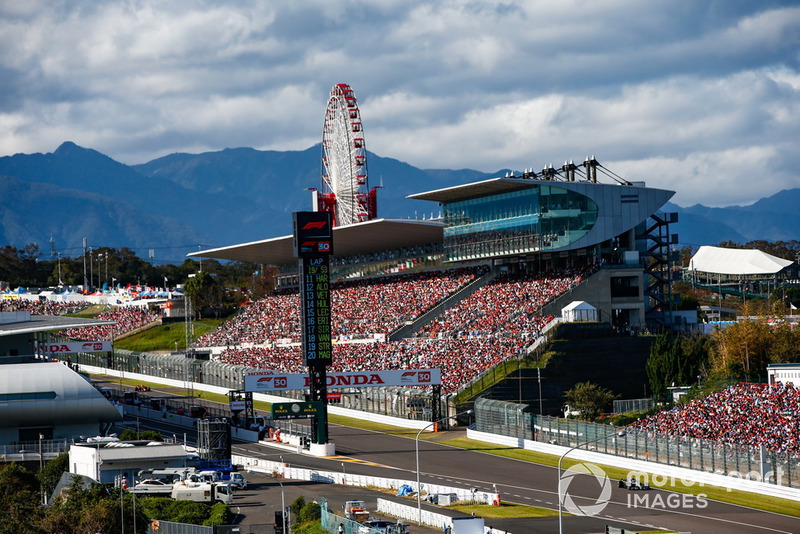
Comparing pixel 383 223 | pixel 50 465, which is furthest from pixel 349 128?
pixel 50 465

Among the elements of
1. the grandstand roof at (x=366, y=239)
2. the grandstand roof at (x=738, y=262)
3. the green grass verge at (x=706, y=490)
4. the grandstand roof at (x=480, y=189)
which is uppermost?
the grandstand roof at (x=480, y=189)

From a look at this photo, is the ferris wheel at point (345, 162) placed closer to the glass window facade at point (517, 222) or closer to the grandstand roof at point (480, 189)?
the grandstand roof at point (480, 189)

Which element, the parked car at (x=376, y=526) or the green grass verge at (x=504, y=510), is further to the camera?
the green grass verge at (x=504, y=510)

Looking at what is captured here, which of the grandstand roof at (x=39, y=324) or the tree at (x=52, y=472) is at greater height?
the grandstand roof at (x=39, y=324)

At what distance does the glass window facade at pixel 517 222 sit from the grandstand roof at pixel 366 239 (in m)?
4.60

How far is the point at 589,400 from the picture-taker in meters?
76.4

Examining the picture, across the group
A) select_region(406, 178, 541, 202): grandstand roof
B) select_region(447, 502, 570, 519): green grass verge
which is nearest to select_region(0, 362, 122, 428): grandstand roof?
select_region(447, 502, 570, 519): green grass verge

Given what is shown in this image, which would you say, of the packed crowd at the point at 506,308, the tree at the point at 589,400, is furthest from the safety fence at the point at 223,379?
the packed crowd at the point at 506,308

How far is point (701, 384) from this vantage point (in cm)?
7500

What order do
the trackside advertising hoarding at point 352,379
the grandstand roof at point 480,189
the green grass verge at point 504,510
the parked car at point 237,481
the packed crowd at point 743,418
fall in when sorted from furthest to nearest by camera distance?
the grandstand roof at point 480,189, the trackside advertising hoarding at point 352,379, the parked car at point 237,481, the packed crowd at point 743,418, the green grass verge at point 504,510

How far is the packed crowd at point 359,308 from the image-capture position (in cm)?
10544

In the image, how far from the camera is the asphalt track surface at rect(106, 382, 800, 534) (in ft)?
148

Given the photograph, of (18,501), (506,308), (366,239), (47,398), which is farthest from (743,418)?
(366,239)

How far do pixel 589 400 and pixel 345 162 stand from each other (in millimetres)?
60659
